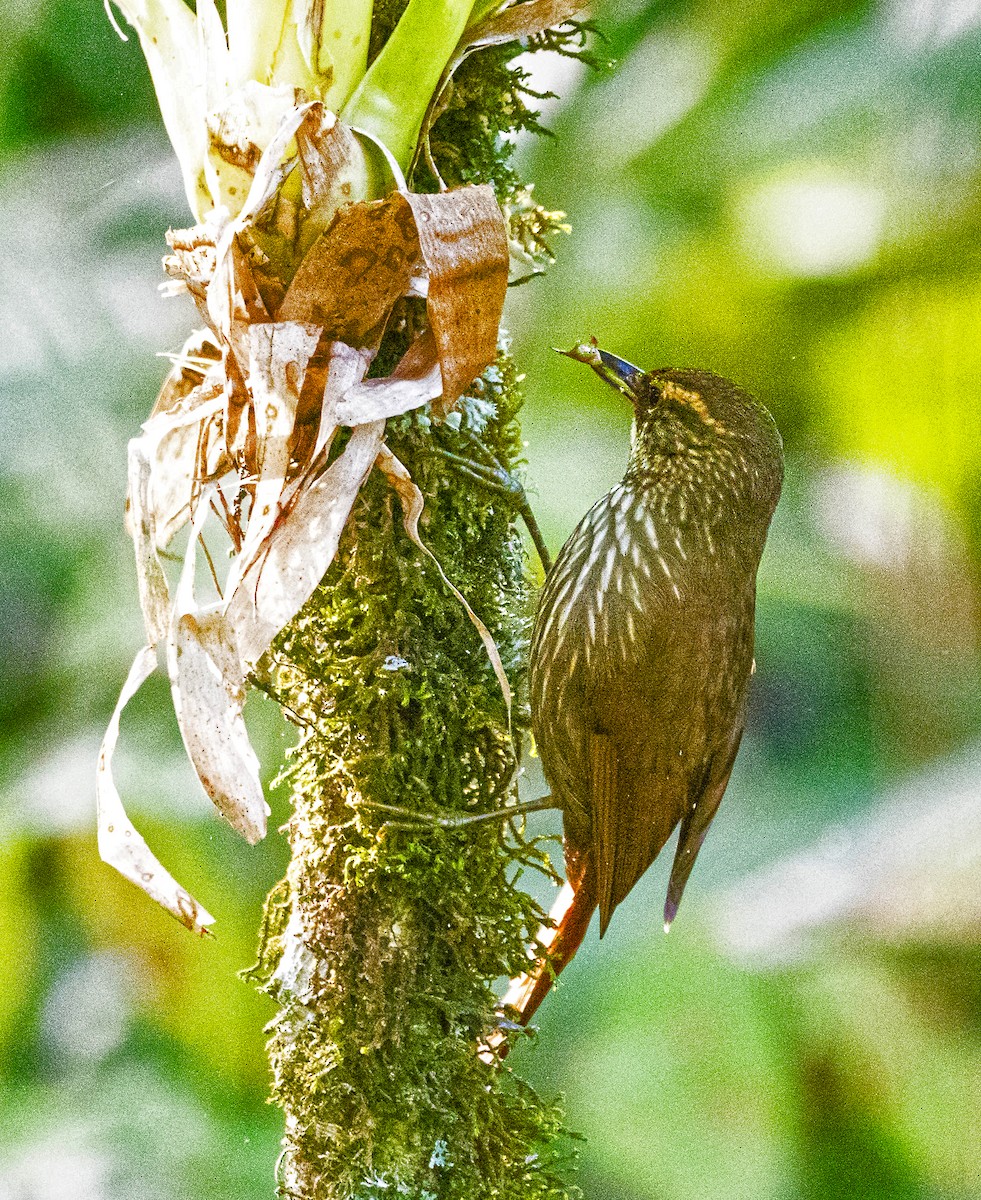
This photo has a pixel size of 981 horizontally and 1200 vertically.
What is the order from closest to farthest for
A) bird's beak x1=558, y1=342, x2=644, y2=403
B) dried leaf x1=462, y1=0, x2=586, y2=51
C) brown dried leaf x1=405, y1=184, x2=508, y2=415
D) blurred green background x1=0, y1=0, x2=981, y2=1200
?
brown dried leaf x1=405, y1=184, x2=508, y2=415, dried leaf x1=462, y1=0, x2=586, y2=51, bird's beak x1=558, y1=342, x2=644, y2=403, blurred green background x1=0, y1=0, x2=981, y2=1200

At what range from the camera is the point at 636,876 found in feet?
5.16

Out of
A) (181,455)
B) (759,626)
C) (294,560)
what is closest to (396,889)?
(294,560)

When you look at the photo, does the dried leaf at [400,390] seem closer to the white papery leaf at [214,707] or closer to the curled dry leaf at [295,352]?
the curled dry leaf at [295,352]

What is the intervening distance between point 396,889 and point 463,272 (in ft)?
2.07

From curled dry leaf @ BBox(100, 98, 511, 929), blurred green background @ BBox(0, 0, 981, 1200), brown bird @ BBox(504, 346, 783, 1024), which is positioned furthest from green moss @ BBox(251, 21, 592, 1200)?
blurred green background @ BBox(0, 0, 981, 1200)

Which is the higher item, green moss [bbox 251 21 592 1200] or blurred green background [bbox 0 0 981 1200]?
blurred green background [bbox 0 0 981 1200]

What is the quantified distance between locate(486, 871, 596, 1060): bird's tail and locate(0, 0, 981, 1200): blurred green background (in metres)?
1.07

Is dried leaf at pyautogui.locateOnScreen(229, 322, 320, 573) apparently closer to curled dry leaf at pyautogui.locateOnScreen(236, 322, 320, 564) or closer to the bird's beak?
curled dry leaf at pyautogui.locateOnScreen(236, 322, 320, 564)

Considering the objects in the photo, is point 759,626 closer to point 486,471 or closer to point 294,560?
point 486,471

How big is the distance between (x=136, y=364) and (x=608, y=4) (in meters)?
1.31

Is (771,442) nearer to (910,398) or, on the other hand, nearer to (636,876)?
(636,876)

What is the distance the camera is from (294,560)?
3.41 feet

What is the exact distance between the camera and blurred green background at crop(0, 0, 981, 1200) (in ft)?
8.31

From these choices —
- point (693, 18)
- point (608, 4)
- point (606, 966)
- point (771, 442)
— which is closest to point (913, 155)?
point (693, 18)
